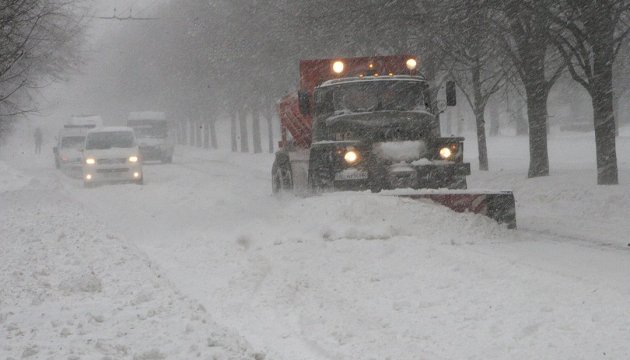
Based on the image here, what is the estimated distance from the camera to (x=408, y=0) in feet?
48.6

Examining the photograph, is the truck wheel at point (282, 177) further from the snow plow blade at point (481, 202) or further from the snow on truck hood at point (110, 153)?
the snow on truck hood at point (110, 153)

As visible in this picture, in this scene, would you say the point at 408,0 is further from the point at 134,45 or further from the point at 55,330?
the point at 134,45

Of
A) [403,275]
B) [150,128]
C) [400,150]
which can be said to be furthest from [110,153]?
[150,128]

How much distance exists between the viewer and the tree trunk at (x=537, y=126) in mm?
17125

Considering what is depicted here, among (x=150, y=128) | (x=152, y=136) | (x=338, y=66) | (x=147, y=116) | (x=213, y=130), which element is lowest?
(x=152, y=136)

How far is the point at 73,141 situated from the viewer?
102 ft

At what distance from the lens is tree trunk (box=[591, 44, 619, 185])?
14.1m

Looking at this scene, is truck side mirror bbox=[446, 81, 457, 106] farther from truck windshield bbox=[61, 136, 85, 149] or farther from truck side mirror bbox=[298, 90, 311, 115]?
truck windshield bbox=[61, 136, 85, 149]

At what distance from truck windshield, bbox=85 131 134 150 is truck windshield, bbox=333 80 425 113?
11.9 m

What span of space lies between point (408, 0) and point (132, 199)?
7913 mm

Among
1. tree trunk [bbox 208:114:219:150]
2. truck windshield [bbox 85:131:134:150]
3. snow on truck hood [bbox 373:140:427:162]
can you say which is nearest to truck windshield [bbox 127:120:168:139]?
truck windshield [bbox 85:131:134:150]

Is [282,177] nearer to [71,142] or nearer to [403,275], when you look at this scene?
[403,275]

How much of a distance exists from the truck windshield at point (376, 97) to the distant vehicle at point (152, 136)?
83.4ft

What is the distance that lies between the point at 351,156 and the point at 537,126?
8.12 meters
